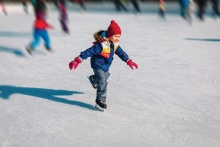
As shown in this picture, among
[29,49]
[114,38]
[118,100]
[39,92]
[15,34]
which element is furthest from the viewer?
[15,34]

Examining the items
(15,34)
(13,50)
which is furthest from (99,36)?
(15,34)

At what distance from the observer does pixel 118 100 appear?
11.5ft

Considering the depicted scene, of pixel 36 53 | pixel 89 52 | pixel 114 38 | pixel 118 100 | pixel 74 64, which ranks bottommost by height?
pixel 36 53

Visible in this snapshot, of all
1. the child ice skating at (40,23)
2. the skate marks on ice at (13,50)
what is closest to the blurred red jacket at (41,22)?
the child ice skating at (40,23)

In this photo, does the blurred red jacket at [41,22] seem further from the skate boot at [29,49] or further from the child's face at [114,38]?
the child's face at [114,38]

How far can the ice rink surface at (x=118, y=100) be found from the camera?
265 cm

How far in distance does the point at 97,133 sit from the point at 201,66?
9.74 feet

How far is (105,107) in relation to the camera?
3191 millimetres

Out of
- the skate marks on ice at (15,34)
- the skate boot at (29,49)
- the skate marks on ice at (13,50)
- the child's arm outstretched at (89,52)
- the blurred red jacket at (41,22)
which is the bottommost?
the skate marks on ice at (15,34)

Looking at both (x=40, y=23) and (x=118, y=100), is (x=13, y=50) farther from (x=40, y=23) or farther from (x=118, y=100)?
(x=118, y=100)

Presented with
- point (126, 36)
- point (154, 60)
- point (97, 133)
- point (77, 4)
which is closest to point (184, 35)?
point (126, 36)

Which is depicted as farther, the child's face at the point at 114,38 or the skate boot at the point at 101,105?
the skate boot at the point at 101,105

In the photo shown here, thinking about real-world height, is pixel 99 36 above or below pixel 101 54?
above

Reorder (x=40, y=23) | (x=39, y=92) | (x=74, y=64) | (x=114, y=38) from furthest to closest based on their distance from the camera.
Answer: (x=40, y=23)
(x=39, y=92)
(x=114, y=38)
(x=74, y=64)
